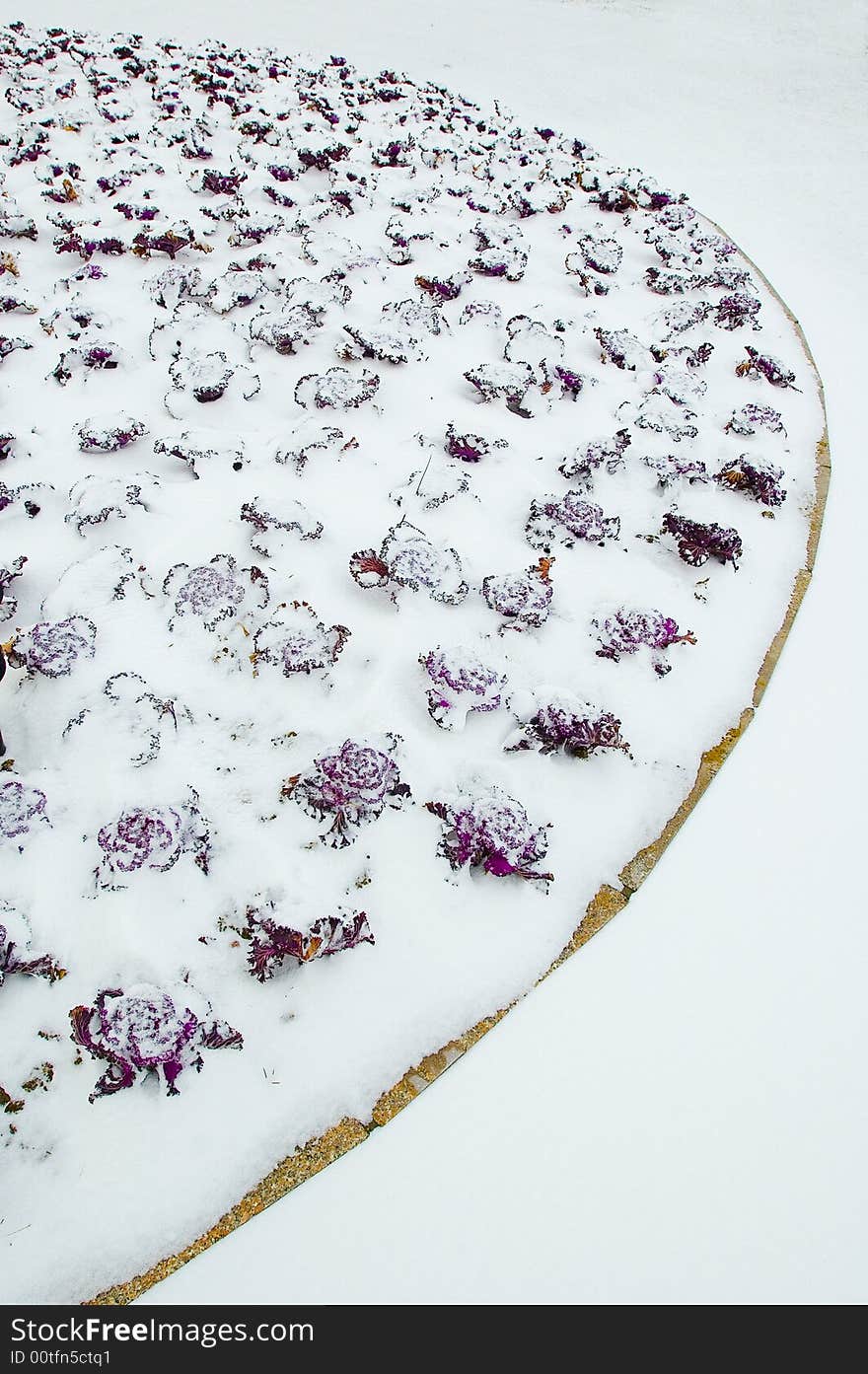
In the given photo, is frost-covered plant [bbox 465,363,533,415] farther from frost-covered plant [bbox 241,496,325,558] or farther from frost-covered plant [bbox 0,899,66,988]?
frost-covered plant [bbox 0,899,66,988]

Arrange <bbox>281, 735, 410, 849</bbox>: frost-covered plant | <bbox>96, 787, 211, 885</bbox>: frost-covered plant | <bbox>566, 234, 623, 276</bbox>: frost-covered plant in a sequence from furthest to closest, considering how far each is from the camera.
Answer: <bbox>566, 234, 623, 276</bbox>: frost-covered plant
<bbox>281, 735, 410, 849</bbox>: frost-covered plant
<bbox>96, 787, 211, 885</bbox>: frost-covered plant

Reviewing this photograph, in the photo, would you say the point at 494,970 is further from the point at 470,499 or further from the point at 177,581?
the point at 470,499

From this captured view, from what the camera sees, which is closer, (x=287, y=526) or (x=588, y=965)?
(x=588, y=965)

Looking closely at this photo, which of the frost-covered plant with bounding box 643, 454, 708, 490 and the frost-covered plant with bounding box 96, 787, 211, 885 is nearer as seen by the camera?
the frost-covered plant with bounding box 96, 787, 211, 885

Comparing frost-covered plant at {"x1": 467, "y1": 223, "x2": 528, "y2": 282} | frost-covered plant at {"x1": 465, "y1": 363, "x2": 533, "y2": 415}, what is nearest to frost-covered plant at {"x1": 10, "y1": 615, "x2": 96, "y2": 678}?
frost-covered plant at {"x1": 465, "y1": 363, "x2": 533, "y2": 415}

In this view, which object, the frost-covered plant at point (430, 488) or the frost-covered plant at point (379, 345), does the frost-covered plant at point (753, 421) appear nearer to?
the frost-covered plant at point (430, 488)

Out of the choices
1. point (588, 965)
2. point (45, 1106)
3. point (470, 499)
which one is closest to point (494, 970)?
point (588, 965)

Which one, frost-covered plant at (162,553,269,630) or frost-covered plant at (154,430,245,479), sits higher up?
frost-covered plant at (154,430,245,479)

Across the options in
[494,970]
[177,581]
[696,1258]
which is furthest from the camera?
[177,581]
